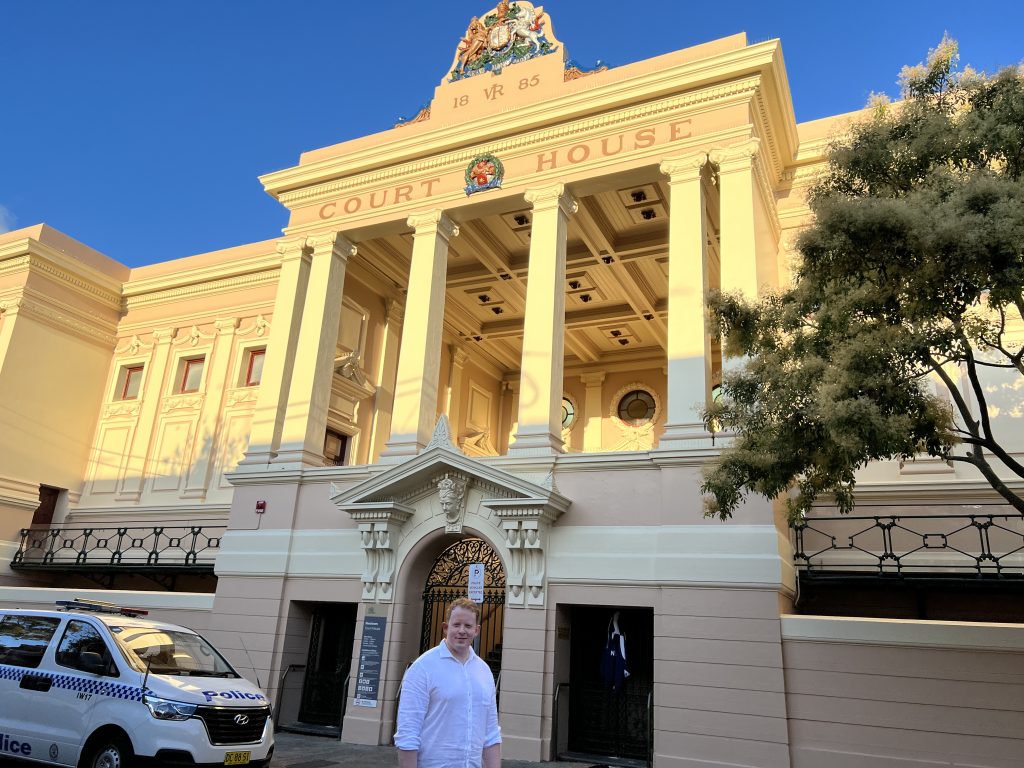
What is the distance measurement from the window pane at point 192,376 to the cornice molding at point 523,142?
654 centimetres

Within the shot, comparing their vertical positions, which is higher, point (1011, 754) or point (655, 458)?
point (655, 458)

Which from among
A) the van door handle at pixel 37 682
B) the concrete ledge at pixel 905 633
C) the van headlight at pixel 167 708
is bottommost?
the van headlight at pixel 167 708

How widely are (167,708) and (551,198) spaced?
10.8 metres

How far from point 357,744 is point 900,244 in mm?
10890

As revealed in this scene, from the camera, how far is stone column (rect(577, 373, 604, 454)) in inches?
917

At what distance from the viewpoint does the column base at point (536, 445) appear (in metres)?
13.6

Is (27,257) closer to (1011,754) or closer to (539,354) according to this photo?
(539,354)

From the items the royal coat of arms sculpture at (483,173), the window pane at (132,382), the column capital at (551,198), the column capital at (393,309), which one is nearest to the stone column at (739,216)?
the column capital at (551,198)

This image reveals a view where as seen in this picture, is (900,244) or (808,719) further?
(808,719)

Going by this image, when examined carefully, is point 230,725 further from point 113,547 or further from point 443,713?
point 113,547

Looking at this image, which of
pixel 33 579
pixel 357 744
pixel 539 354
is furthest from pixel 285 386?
pixel 33 579

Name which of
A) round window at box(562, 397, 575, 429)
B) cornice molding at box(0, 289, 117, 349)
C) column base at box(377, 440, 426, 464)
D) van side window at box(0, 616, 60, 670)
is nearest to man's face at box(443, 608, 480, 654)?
van side window at box(0, 616, 60, 670)

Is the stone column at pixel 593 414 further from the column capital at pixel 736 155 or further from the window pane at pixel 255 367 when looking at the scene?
the column capital at pixel 736 155

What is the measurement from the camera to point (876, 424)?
7250mm
